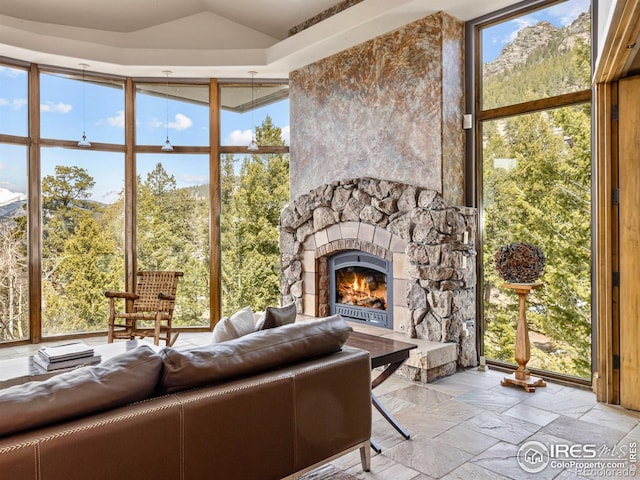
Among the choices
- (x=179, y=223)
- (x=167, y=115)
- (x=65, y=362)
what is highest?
(x=167, y=115)

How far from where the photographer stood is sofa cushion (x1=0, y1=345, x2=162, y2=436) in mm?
1397

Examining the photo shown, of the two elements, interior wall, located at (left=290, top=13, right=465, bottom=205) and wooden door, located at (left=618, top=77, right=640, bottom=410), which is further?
interior wall, located at (left=290, top=13, right=465, bottom=205)

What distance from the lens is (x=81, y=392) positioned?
1519mm

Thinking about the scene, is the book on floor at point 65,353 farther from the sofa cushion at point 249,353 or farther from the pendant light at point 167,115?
the pendant light at point 167,115

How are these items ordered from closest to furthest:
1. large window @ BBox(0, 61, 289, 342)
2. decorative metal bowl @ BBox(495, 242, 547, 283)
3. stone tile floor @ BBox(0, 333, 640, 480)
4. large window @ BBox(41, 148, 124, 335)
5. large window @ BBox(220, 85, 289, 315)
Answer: stone tile floor @ BBox(0, 333, 640, 480) < decorative metal bowl @ BBox(495, 242, 547, 283) < large window @ BBox(0, 61, 289, 342) < large window @ BBox(41, 148, 124, 335) < large window @ BBox(220, 85, 289, 315)

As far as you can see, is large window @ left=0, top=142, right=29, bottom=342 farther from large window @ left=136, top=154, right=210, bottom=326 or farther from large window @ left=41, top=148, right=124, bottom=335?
large window @ left=136, top=154, right=210, bottom=326

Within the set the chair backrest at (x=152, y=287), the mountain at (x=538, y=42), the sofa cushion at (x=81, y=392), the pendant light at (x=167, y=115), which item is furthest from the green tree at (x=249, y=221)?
the sofa cushion at (x=81, y=392)

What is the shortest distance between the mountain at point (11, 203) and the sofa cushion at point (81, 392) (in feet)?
14.4

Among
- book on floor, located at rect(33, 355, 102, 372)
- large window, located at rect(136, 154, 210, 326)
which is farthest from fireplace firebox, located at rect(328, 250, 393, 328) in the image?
book on floor, located at rect(33, 355, 102, 372)

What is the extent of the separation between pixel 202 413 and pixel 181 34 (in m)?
5.04

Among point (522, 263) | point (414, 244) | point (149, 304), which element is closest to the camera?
point (522, 263)

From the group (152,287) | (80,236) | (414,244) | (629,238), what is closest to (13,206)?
(80,236)

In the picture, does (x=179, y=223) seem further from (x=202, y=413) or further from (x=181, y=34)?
(x=202, y=413)

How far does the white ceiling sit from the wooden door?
67.3 inches
